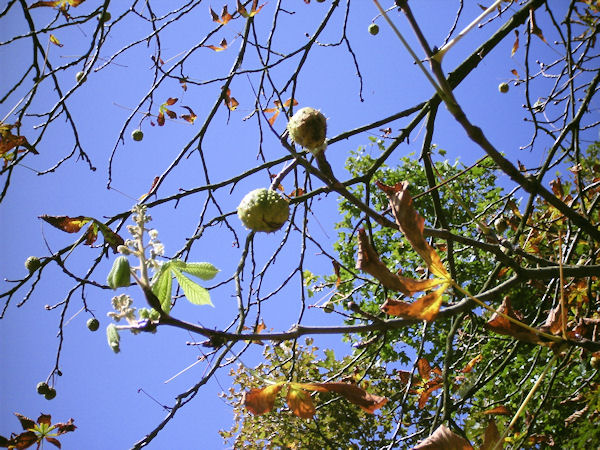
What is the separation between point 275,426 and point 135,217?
18.1ft

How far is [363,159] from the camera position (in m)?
6.84

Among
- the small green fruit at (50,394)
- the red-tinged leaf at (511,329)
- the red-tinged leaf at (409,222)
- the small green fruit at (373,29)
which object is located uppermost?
A: the small green fruit at (373,29)

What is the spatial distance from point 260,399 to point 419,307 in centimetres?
44

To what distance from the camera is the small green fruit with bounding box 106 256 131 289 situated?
77cm

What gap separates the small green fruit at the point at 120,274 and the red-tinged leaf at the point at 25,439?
2164 mm

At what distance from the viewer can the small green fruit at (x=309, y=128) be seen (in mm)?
976

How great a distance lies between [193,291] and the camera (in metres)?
1.00

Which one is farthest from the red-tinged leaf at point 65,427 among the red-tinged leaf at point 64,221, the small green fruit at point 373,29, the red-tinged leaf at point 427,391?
the small green fruit at point 373,29

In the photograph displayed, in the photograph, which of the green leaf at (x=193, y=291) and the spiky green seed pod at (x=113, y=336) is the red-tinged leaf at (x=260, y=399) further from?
the spiky green seed pod at (x=113, y=336)

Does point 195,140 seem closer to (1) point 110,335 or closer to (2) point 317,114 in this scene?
(2) point 317,114

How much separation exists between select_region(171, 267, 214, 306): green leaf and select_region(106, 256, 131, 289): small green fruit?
0.63 ft

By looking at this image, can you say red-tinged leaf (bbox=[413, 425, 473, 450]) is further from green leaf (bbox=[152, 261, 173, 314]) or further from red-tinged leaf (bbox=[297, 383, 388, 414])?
green leaf (bbox=[152, 261, 173, 314])

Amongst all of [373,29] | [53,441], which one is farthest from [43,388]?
[373,29]

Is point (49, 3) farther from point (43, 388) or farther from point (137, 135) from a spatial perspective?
point (43, 388)
